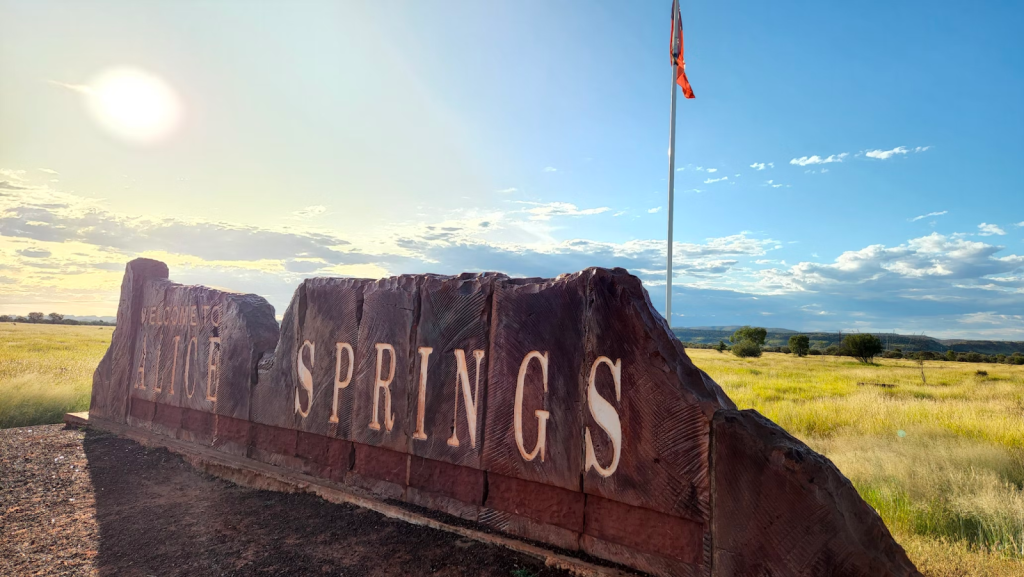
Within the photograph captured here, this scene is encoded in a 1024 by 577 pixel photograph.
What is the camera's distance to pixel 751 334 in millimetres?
42844

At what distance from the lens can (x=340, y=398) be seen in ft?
16.6

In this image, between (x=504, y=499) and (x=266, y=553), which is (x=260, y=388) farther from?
(x=504, y=499)

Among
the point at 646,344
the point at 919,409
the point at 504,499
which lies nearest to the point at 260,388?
the point at 504,499

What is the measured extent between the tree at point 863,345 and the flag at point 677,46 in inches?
1141

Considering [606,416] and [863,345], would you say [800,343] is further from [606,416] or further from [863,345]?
[606,416]

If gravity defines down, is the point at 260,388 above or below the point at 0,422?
above

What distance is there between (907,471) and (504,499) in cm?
511

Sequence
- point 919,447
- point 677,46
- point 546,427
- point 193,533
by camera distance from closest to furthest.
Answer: point 546,427, point 193,533, point 919,447, point 677,46

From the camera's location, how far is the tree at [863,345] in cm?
3353

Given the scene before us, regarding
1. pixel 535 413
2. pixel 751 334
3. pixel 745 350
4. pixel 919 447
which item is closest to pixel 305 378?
pixel 535 413

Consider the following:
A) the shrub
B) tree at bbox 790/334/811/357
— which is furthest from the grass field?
tree at bbox 790/334/811/357

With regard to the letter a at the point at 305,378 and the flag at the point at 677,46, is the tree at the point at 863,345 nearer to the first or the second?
the flag at the point at 677,46

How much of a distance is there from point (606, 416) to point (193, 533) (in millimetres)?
3310

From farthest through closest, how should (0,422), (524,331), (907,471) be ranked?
(0,422)
(907,471)
(524,331)
